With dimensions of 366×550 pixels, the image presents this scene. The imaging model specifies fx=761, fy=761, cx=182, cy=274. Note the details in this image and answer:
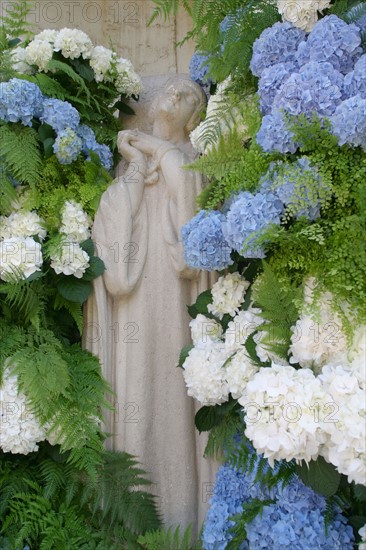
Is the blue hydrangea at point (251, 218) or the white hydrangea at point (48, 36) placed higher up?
the white hydrangea at point (48, 36)

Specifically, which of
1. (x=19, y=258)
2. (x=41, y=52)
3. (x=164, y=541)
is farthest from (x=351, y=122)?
(x=41, y=52)

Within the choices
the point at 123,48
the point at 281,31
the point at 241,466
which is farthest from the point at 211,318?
the point at 123,48

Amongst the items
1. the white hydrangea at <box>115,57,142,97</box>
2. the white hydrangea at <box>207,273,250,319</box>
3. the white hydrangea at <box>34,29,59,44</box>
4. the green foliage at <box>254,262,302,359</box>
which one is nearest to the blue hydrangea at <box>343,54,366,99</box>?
the green foliage at <box>254,262,302,359</box>

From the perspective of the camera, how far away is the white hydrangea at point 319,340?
199 centimetres

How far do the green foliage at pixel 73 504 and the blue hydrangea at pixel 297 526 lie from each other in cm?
45

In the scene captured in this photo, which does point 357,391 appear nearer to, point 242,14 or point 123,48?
point 242,14

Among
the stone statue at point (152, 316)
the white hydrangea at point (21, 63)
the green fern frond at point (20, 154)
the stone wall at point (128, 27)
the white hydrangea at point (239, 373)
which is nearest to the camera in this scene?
the white hydrangea at point (239, 373)

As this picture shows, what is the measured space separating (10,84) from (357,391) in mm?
1633

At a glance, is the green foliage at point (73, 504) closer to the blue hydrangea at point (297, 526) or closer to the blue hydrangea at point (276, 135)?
the blue hydrangea at point (297, 526)

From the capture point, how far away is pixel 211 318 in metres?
2.45

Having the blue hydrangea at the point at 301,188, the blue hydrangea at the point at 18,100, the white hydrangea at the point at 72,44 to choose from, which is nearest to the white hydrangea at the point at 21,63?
the white hydrangea at the point at 72,44

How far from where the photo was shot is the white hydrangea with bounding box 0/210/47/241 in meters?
2.64

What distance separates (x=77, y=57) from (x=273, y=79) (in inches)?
41.5

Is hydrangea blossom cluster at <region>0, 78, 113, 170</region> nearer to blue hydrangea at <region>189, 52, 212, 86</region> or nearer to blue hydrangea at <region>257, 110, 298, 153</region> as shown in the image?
blue hydrangea at <region>189, 52, 212, 86</region>
